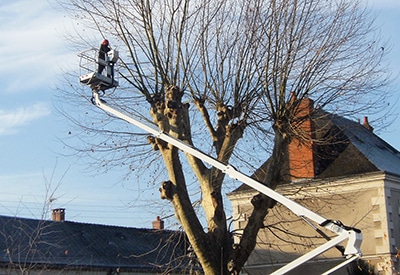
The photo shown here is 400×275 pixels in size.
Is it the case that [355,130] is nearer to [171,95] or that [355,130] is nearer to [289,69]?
[289,69]

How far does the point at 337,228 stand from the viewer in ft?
31.2

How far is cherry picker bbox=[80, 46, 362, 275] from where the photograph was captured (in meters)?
9.40

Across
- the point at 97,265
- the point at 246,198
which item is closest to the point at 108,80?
the point at 246,198

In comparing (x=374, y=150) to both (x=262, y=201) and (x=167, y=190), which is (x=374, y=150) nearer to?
(x=262, y=201)

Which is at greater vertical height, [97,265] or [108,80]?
[108,80]

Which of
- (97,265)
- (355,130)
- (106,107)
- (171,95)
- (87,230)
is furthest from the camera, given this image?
(87,230)

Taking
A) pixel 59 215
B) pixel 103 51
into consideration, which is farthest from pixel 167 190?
pixel 59 215

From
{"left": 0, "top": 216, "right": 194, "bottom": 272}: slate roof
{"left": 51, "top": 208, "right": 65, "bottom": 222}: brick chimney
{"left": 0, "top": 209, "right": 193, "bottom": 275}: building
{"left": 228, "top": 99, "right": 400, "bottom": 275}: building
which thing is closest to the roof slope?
{"left": 228, "top": 99, "right": 400, "bottom": 275}: building

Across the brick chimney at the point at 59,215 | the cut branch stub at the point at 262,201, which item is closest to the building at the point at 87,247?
the brick chimney at the point at 59,215

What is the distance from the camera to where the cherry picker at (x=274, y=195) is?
30.8ft

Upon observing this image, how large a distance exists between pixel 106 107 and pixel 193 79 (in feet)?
8.07

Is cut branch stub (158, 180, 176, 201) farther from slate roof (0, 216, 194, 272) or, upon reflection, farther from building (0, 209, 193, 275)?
slate roof (0, 216, 194, 272)

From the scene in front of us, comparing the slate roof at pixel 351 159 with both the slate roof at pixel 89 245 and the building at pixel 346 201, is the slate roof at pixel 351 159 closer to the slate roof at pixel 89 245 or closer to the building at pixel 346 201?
the building at pixel 346 201

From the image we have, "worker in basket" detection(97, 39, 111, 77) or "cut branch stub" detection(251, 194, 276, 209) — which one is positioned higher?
"worker in basket" detection(97, 39, 111, 77)
